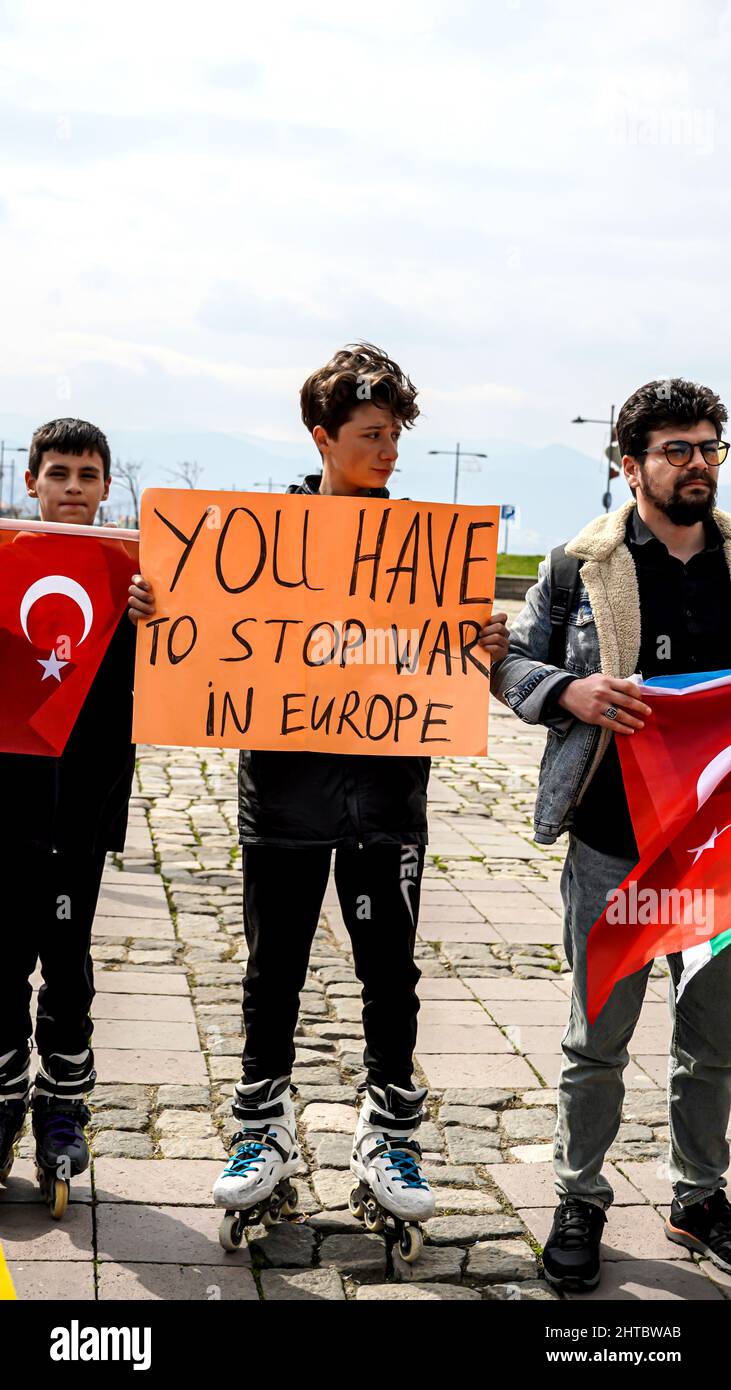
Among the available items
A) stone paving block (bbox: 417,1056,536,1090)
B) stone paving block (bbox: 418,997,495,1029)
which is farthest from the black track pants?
stone paving block (bbox: 418,997,495,1029)

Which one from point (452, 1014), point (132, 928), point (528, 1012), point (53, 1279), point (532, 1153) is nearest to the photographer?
point (53, 1279)

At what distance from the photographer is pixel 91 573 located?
12.4ft

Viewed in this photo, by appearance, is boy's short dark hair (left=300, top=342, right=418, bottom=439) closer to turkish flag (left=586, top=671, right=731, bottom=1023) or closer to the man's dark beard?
the man's dark beard

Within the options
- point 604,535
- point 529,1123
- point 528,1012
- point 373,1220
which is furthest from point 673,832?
point 528,1012

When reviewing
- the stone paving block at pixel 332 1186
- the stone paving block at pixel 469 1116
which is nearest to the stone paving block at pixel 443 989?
the stone paving block at pixel 469 1116

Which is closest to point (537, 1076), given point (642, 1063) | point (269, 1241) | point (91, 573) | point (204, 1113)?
point (642, 1063)

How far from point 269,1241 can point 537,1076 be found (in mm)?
1569

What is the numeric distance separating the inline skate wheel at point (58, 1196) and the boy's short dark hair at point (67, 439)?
6.10 feet

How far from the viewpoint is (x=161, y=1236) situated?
356 centimetres

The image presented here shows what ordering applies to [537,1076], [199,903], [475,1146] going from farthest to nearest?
[199,903], [537,1076], [475,1146]

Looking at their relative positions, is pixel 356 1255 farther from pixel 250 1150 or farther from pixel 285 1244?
pixel 250 1150

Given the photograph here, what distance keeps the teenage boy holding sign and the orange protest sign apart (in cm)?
10

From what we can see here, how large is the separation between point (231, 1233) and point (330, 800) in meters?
1.08
